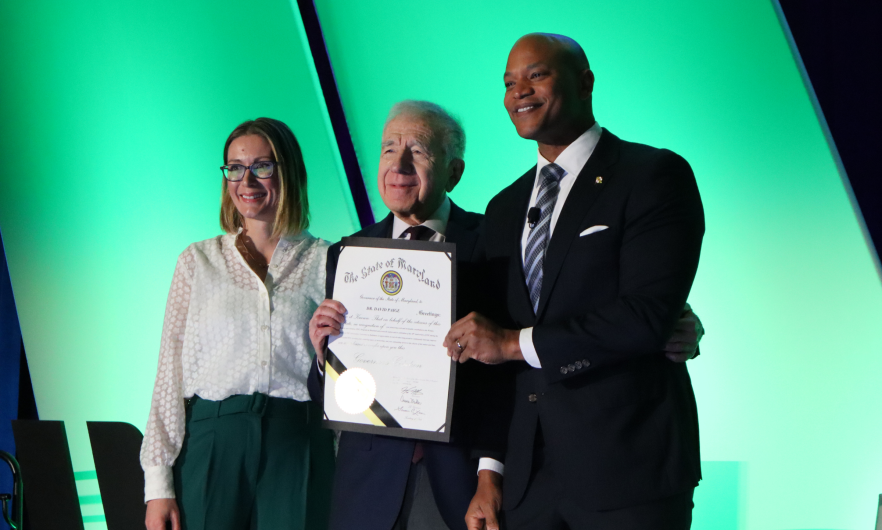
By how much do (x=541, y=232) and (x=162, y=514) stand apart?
3.76 feet

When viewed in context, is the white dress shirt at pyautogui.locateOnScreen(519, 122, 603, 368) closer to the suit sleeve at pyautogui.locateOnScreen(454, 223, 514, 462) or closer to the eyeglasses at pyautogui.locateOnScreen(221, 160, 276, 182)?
the suit sleeve at pyautogui.locateOnScreen(454, 223, 514, 462)

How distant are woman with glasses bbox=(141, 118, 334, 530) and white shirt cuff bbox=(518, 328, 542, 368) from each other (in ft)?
2.35

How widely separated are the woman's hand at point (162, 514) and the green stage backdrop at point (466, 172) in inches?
A: 71.1

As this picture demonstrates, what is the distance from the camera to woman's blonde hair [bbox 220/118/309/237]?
2.00 meters

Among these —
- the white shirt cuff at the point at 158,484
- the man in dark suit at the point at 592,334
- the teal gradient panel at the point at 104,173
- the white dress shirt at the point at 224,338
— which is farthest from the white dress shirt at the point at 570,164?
the teal gradient panel at the point at 104,173

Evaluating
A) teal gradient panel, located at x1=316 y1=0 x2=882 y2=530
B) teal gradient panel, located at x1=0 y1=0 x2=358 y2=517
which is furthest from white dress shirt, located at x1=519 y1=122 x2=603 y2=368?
teal gradient panel, located at x1=0 y1=0 x2=358 y2=517

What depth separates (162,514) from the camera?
182 cm

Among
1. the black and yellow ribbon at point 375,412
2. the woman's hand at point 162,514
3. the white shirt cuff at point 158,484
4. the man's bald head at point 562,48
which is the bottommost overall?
the woman's hand at point 162,514

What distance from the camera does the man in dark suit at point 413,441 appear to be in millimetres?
1656

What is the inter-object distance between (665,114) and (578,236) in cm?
158

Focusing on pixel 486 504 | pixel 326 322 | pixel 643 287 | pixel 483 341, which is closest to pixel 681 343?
pixel 643 287

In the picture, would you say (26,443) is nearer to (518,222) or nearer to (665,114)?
(518,222)

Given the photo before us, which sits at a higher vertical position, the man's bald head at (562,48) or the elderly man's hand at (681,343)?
the man's bald head at (562,48)

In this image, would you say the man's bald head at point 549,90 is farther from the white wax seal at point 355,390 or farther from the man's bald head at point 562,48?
the white wax seal at point 355,390
